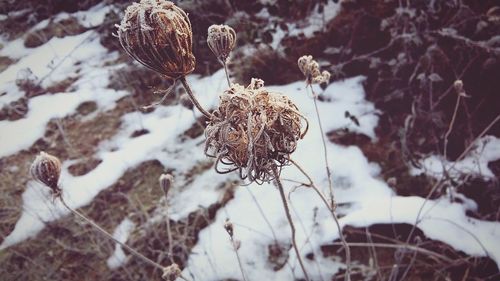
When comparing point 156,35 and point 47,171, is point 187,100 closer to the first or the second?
point 47,171

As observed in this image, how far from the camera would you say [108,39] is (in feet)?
13.7

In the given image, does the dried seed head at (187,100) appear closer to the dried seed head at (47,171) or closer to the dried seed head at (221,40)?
the dried seed head at (47,171)

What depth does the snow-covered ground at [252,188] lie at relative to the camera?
227 cm

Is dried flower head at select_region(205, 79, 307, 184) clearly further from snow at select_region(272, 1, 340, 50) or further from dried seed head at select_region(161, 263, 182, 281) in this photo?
snow at select_region(272, 1, 340, 50)

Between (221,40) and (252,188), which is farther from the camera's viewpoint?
(252,188)

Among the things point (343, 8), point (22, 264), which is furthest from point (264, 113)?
point (343, 8)

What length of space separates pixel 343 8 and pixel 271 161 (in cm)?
284

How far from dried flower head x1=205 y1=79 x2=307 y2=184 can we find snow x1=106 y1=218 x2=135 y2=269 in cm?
176

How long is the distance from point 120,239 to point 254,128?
194 cm

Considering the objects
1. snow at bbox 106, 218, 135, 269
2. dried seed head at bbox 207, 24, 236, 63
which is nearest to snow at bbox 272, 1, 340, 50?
snow at bbox 106, 218, 135, 269

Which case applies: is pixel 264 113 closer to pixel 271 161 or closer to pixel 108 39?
pixel 271 161

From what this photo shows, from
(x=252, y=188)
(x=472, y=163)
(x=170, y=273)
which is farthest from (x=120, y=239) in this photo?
(x=472, y=163)

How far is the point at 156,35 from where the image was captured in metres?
0.93

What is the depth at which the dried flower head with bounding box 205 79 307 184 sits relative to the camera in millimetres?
961
